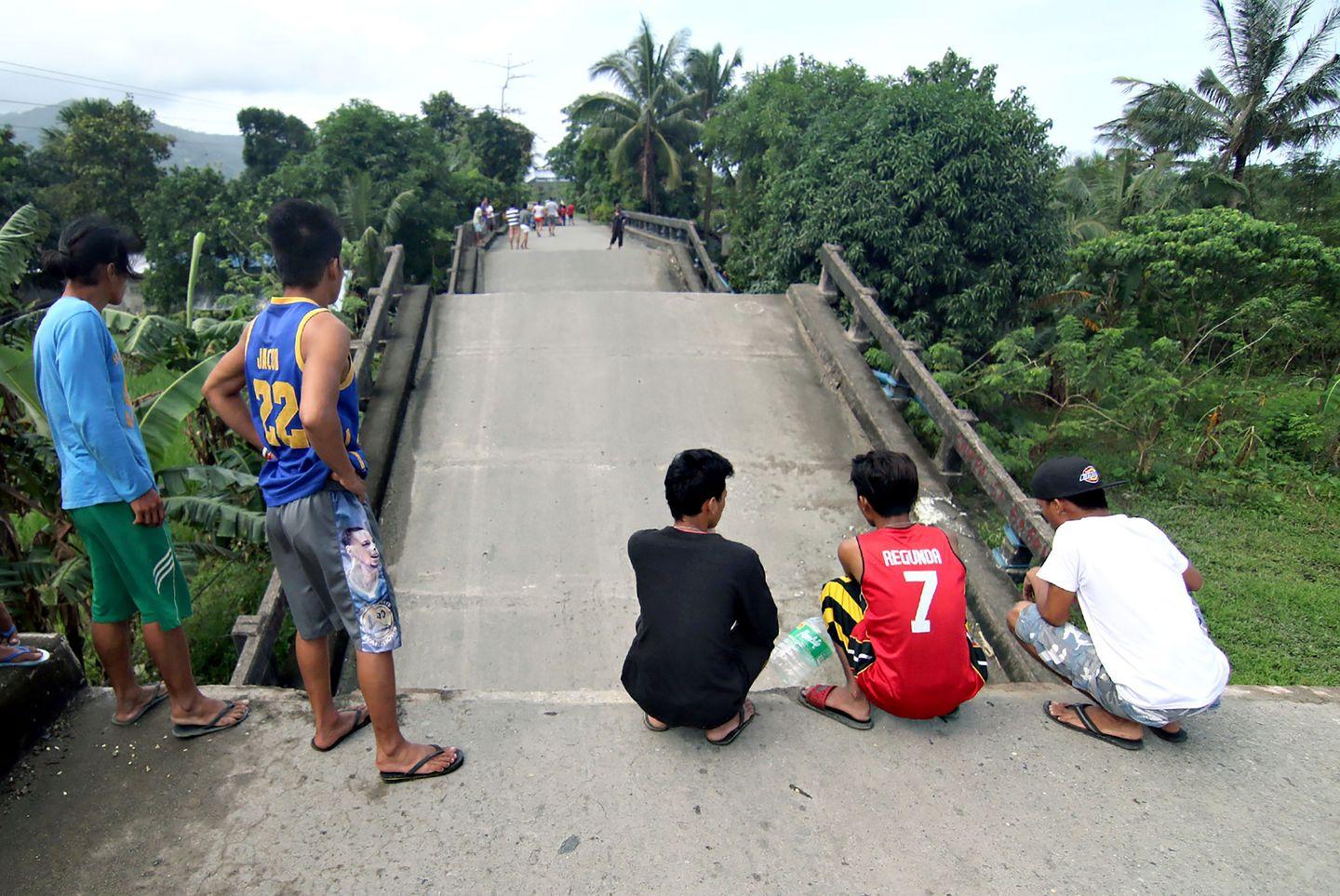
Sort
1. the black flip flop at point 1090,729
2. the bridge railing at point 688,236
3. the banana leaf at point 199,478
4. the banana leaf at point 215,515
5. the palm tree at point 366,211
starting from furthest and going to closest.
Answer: the palm tree at point 366,211, the bridge railing at point 688,236, the banana leaf at point 199,478, the banana leaf at point 215,515, the black flip flop at point 1090,729

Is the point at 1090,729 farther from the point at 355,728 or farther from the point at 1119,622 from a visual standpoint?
the point at 355,728

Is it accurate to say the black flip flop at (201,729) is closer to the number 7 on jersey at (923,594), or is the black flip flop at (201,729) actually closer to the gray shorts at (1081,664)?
the number 7 on jersey at (923,594)

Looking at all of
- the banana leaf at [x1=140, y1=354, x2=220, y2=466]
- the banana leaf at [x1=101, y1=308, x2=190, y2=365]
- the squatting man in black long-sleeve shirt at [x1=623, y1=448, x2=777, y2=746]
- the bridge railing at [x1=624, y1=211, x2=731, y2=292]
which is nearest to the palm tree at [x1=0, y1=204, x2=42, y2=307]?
the banana leaf at [x1=101, y1=308, x2=190, y2=365]

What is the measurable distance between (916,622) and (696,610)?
0.77m

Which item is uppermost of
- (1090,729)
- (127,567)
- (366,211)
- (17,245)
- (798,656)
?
(366,211)

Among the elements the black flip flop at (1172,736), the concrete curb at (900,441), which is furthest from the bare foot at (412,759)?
the concrete curb at (900,441)

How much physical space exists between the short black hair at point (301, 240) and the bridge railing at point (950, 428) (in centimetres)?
333

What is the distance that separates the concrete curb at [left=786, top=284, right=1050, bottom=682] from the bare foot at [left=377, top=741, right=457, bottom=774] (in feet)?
8.95

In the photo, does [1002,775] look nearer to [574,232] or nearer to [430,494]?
[430,494]

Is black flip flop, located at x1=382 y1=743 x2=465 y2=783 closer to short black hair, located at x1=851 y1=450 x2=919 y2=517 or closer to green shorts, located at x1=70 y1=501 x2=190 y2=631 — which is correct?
green shorts, located at x1=70 y1=501 x2=190 y2=631

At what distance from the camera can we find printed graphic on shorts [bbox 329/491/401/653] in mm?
2502

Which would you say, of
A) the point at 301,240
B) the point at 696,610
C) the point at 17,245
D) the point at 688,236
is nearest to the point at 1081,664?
the point at 696,610

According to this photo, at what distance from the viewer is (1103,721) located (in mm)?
2990

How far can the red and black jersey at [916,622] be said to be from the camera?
281 cm
